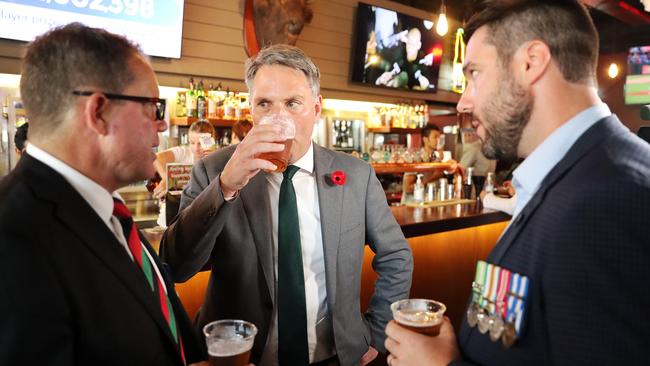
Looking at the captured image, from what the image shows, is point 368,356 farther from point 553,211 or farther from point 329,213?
point 553,211

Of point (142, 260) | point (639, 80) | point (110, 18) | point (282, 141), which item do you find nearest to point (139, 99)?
point (142, 260)

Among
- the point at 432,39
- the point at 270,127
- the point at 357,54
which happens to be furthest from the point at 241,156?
the point at 432,39

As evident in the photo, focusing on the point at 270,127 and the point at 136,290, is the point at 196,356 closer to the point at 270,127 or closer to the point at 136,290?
the point at 136,290

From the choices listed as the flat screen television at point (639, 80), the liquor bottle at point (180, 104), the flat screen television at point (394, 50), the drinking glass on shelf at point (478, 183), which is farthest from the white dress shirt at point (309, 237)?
the flat screen television at point (394, 50)

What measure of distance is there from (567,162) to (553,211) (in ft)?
0.42

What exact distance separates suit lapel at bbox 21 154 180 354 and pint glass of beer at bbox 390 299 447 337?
0.60 m

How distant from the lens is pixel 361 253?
1.91 m

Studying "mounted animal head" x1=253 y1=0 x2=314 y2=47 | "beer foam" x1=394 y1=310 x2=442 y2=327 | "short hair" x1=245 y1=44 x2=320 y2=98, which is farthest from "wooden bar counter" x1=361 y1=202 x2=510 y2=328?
"mounted animal head" x1=253 y1=0 x2=314 y2=47

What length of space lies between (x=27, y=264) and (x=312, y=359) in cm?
116

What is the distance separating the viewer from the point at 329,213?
6.06ft

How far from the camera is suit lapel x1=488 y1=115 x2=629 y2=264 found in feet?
3.22

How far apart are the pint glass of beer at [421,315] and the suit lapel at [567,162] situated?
0.83ft

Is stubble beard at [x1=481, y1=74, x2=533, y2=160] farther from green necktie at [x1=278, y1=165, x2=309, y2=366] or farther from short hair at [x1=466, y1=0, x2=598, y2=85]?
green necktie at [x1=278, y1=165, x2=309, y2=366]

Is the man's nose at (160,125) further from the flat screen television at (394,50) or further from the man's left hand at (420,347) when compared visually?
the flat screen television at (394,50)
